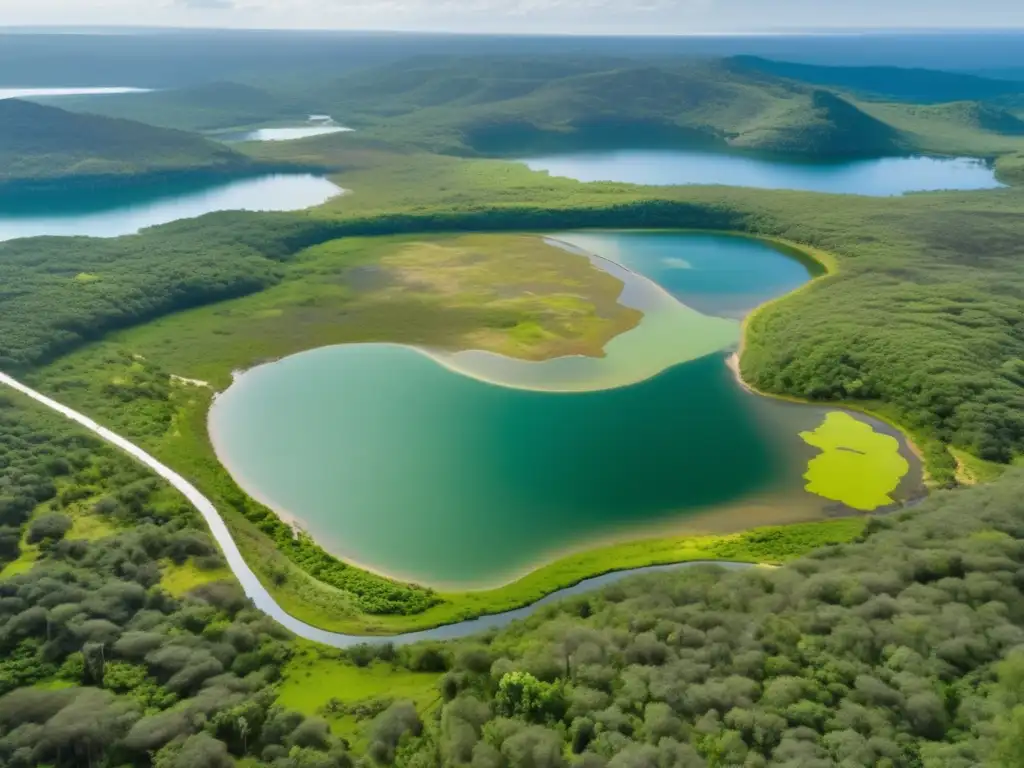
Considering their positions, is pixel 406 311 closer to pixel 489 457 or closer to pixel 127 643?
pixel 489 457

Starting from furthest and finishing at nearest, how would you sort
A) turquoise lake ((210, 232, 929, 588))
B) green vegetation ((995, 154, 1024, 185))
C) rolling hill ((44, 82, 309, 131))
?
rolling hill ((44, 82, 309, 131)) → green vegetation ((995, 154, 1024, 185)) → turquoise lake ((210, 232, 929, 588))

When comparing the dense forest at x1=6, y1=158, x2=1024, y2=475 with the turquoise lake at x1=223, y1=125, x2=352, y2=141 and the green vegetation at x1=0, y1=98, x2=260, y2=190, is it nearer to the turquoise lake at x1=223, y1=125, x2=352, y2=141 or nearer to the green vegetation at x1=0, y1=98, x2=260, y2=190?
the green vegetation at x1=0, y1=98, x2=260, y2=190

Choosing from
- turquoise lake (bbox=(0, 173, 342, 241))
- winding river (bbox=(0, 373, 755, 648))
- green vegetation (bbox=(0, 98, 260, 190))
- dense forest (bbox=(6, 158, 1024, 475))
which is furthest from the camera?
green vegetation (bbox=(0, 98, 260, 190))

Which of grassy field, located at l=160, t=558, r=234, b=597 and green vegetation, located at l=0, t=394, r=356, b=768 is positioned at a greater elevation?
green vegetation, located at l=0, t=394, r=356, b=768

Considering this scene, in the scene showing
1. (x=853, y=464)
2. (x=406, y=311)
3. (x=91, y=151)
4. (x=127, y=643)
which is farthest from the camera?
(x=91, y=151)

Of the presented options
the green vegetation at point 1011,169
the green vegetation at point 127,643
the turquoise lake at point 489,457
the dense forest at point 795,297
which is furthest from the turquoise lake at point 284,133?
the green vegetation at point 127,643

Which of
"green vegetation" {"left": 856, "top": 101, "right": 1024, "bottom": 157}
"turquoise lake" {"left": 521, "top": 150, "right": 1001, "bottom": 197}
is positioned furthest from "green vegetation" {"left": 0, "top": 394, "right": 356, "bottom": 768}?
"green vegetation" {"left": 856, "top": 101, "right": 1024, "bottom": 157}

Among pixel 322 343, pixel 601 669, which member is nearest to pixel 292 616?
pixel 601 669

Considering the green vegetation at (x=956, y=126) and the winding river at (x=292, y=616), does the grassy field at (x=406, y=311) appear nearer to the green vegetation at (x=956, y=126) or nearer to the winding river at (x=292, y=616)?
the winding river at (x=292, y=616)
